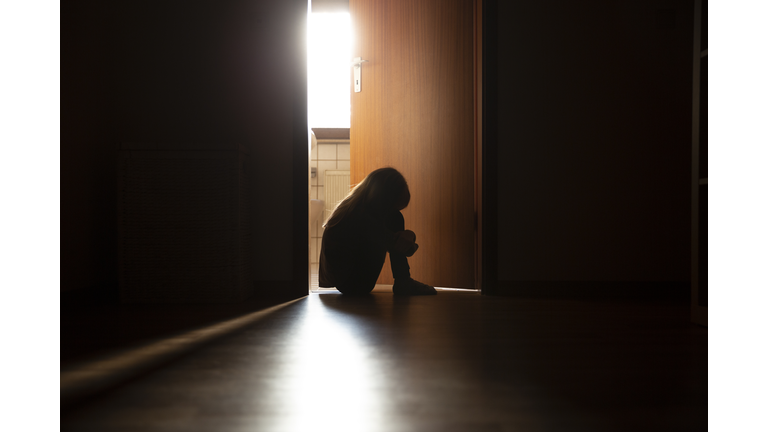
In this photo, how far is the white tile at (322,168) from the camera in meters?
3.82

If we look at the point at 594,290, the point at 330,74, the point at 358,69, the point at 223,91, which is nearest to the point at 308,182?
the point at 223,91

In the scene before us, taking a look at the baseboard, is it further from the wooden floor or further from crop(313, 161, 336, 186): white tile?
crop(313, 161, 336, 186): white tile

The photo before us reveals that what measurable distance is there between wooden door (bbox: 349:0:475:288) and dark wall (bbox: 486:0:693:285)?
227 mm

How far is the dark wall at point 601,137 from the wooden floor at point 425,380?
600 millimetres

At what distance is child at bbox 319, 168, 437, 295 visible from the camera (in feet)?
5.88

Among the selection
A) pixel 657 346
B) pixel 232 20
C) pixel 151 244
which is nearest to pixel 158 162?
pixel 151 244

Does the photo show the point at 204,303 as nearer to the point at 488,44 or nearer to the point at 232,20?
the point at 232,20

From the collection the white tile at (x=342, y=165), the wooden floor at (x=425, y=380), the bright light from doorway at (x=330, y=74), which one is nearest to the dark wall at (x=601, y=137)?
the wooden floor at (x=425, y=380)

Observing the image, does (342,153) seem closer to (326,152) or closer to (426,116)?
(326,152)

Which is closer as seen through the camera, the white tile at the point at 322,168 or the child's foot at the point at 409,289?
the child's foot at the point at 409,289

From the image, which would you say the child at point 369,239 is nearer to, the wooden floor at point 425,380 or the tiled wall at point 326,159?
the wooden floor at point 425,380

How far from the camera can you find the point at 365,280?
5.88ft

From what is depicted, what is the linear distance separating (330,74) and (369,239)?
9.09 feet

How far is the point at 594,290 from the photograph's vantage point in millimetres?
1826
